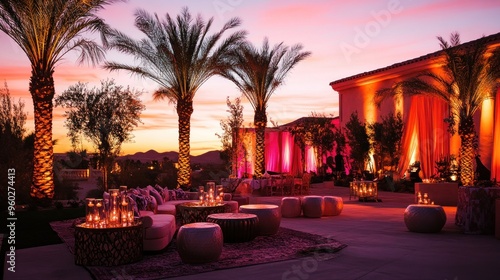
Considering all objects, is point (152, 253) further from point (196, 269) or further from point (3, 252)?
point (3, 252)

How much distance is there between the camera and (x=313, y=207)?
43.6ft

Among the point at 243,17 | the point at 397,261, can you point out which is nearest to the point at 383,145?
the point at 243,17

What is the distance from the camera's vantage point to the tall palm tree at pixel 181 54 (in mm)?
18578

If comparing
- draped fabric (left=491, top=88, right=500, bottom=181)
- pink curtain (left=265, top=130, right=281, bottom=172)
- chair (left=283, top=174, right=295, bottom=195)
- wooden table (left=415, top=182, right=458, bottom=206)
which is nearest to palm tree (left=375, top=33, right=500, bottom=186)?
draped fabric (left=491, top=88, right=500, bottom=181)

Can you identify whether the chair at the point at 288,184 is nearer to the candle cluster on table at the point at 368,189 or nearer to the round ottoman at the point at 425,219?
the candle cluster on table at the point at 368,189

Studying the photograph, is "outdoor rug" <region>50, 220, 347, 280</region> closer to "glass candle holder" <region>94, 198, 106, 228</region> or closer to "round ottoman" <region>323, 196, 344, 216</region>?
"glass candle holder" <region>94, 198, 106, 228</region>

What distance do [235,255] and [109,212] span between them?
206cm

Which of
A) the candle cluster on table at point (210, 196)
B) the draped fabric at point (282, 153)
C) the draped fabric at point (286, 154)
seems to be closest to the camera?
the candle cluster on table at point (210, 196)

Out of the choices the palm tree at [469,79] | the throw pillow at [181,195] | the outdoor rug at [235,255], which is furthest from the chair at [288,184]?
the outdoor rug at [235,255]

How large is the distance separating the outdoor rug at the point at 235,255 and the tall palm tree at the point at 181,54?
9687mm

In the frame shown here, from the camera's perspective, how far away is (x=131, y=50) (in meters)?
18.9

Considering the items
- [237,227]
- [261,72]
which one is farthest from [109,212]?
[261,72]

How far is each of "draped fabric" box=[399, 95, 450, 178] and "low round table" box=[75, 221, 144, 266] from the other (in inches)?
695

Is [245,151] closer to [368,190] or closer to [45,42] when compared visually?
[368,190]
